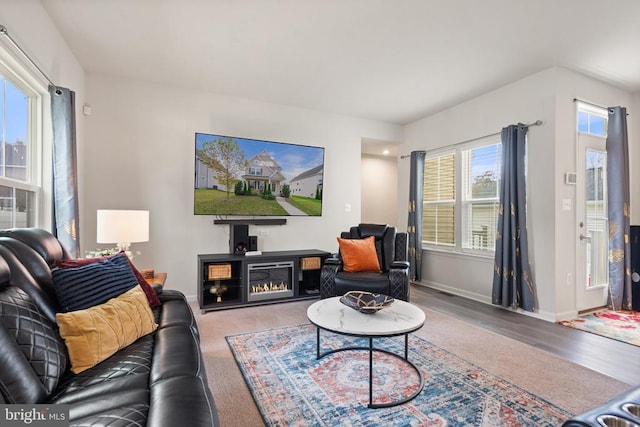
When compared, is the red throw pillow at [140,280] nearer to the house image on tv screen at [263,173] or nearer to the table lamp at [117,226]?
the table lamp at [117,226]

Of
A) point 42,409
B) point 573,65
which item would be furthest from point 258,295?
point 573,65

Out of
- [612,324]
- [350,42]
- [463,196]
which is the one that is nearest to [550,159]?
[463,196]

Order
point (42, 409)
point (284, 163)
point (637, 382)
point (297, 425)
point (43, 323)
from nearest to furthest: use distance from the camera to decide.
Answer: point (42, 409) < point (43, 323) < point (297, 425) < point (637, 382) < point (284, 163)

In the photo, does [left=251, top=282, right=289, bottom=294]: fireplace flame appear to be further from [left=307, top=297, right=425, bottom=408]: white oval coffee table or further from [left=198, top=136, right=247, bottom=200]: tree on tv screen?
[left=307, top=297, right=425, bottom=408]: white oval coffee table

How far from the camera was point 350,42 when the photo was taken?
9.13 ft

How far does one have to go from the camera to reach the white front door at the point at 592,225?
3.43m

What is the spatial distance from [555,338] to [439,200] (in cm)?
235

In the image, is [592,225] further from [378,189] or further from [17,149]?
[17,149]

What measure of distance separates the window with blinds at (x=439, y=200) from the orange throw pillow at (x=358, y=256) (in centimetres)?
153

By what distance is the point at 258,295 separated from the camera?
3.71 metres

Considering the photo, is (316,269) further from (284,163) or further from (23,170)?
(23,170)

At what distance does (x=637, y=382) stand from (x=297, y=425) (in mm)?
2215

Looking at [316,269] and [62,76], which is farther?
[316,269]

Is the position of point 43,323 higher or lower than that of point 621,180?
lower
